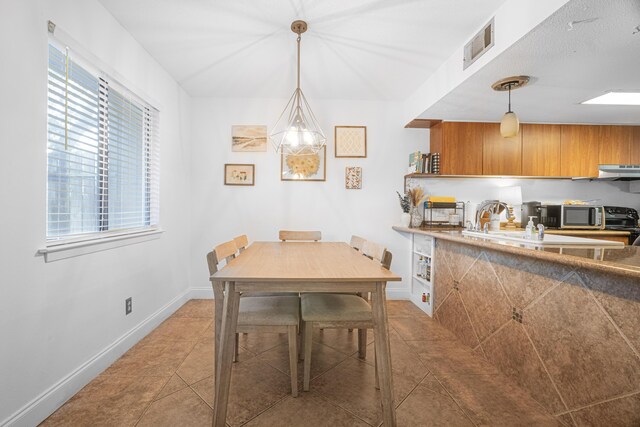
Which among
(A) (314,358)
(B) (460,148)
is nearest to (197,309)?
(A) (314,358)

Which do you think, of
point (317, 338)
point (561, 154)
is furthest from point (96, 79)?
point (561, 154)

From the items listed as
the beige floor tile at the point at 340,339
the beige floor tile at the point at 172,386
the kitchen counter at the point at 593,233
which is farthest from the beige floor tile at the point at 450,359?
the kitchen counter at the point at 593,233

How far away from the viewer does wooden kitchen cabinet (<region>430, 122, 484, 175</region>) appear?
320 centimetres

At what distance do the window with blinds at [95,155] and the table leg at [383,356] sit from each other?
5.89 feet

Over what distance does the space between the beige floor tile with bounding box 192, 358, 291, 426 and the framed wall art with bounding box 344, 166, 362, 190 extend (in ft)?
7.08

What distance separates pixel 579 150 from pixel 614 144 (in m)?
0.40

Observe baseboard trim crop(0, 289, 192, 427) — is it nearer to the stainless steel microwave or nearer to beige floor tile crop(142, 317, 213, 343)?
beige floor tile crop(142, 317, 213, 343)

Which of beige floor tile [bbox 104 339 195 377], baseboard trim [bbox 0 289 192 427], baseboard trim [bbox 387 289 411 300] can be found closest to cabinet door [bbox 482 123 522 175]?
baseboard trim [bbox 387 289 411 300]

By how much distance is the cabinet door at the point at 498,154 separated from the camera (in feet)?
10.6

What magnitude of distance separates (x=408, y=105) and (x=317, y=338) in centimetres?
268

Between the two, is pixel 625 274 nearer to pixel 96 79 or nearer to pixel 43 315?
pixel 43 315

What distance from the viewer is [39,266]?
4.89 feet

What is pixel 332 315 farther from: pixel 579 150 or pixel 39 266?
pixel 579 150

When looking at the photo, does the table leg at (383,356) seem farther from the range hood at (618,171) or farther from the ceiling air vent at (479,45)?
the range hood at (618,171)
